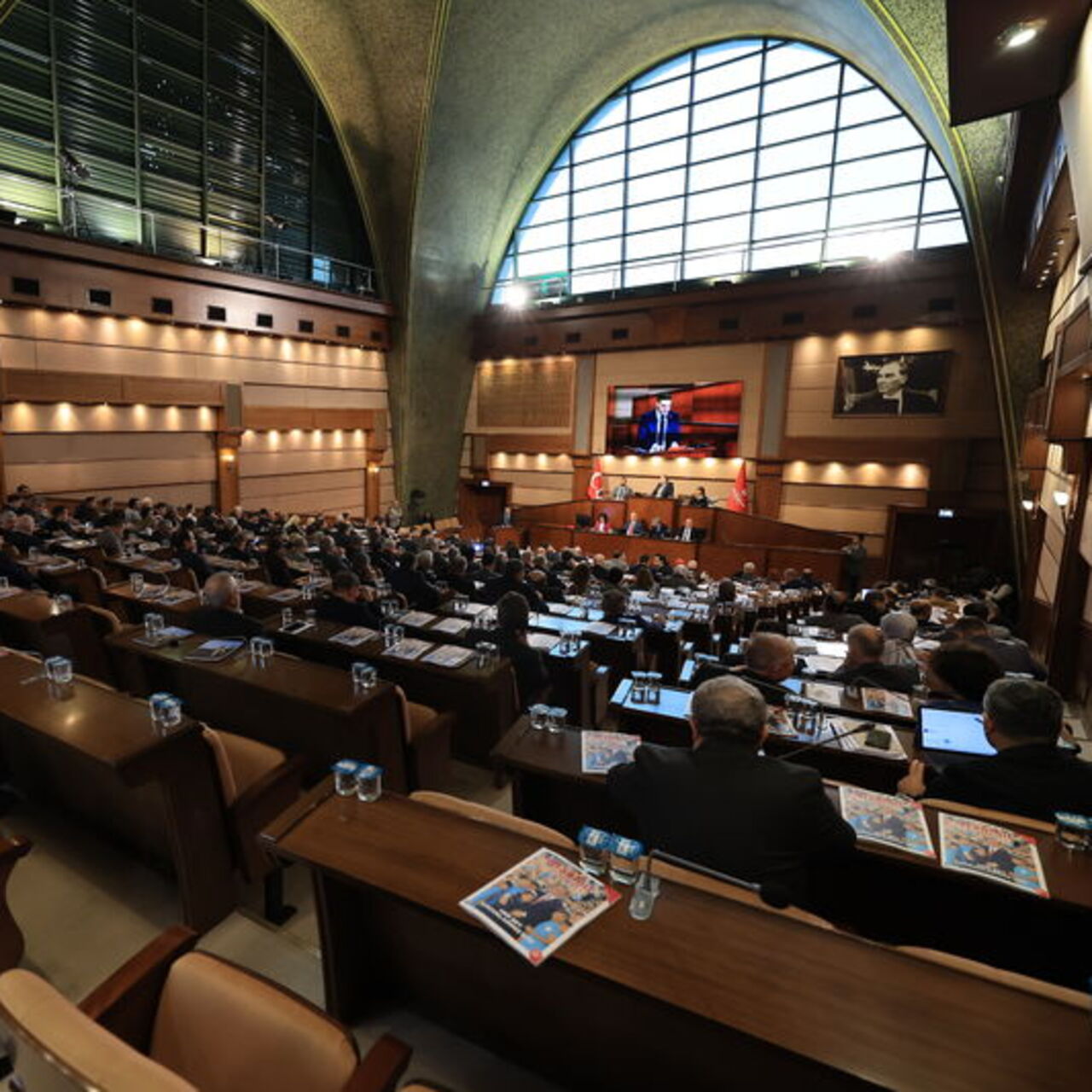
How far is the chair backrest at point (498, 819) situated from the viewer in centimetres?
181

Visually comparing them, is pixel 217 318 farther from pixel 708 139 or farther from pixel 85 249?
pixel 708 139

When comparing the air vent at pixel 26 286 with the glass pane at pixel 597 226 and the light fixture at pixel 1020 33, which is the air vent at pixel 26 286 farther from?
the light fixture at pixel 1020 33

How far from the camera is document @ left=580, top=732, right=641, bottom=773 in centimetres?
236

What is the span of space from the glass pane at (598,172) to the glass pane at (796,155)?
3.51m

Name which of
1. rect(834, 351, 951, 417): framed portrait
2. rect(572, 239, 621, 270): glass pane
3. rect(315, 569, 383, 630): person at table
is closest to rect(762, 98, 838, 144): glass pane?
rect(572, 239, 621, 270): glass pane

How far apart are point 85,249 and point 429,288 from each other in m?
7.48

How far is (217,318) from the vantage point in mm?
12336

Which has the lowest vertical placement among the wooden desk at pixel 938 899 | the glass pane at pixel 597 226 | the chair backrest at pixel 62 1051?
the wooden desk at pixel 938 899

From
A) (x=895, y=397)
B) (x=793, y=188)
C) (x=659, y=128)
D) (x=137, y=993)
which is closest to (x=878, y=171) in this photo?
(x=793, y=188)

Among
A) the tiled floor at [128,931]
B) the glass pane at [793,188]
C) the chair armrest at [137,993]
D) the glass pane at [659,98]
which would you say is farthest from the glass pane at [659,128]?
the chair armrest at [137,993]

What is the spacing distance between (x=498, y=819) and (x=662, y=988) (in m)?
0.74

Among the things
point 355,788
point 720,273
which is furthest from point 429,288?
point 355,788

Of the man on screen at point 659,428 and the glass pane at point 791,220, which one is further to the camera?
the man on screen at point 659,428

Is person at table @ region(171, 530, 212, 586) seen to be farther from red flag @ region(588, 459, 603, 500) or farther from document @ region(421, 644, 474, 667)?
red flag @ region(588, 459, 603, 500)
